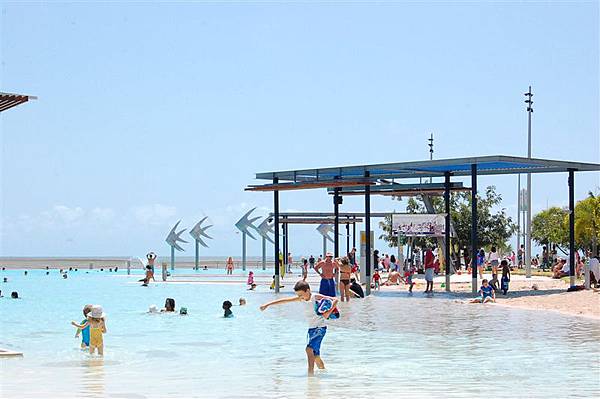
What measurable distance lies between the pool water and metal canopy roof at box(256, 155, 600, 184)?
14.1 feet

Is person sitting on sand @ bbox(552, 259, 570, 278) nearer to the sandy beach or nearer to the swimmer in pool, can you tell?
the sandy beach

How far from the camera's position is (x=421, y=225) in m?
34.5

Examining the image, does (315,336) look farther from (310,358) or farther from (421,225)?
(421,225)

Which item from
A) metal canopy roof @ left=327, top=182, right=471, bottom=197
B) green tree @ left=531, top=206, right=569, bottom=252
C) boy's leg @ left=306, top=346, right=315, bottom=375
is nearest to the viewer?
boy's leg @ left=306, top=346, right=315, bottom=375

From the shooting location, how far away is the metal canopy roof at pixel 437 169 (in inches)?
1066

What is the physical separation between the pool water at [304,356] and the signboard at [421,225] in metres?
7.77

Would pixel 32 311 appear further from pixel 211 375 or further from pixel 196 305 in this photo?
pixel 211 375

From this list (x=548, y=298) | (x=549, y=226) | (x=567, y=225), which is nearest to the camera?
(x=548, y=298)

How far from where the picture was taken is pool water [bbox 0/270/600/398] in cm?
1167

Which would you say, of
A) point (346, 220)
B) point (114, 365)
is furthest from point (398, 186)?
point (114, 365)

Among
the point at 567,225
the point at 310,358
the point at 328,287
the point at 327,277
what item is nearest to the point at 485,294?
the point at 327,277

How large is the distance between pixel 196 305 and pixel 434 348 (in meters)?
14.7

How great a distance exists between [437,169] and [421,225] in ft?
12.9

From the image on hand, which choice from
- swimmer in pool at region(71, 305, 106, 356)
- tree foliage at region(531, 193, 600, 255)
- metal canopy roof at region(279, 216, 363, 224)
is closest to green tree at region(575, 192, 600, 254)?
tree foliage at region(531, 193, 600, 255)
